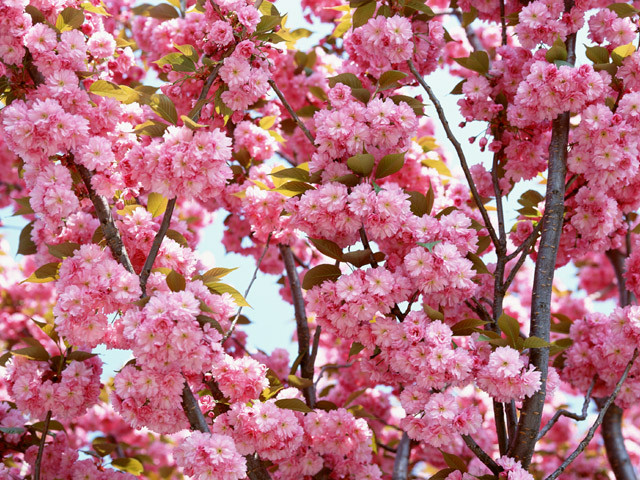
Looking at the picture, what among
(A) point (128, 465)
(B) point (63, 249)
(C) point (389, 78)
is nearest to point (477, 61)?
(C) point (389, 78)

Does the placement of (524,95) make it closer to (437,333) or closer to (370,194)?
(370,194)

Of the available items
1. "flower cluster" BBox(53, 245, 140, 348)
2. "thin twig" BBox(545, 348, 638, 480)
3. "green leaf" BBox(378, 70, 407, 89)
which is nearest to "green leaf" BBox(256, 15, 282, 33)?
"green leaf" BBox(378, 70, 407, 89)

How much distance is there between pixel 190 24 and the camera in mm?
4367

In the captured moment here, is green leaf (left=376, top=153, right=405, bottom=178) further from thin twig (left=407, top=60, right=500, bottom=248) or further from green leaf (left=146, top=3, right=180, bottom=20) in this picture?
green leaf (left=146, top=3, right=180, bottom=20)

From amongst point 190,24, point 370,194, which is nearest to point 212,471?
point 370,194

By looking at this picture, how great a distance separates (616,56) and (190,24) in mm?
2638

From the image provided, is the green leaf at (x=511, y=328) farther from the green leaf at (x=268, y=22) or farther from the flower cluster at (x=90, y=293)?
the green leaf at (x=268, y=22)

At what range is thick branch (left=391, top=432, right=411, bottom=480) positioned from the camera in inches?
159

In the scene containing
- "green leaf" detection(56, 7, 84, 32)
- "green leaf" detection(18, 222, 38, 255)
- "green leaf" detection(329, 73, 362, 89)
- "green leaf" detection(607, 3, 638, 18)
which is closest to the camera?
"green leaf" detection(56, 7, 84, 32)

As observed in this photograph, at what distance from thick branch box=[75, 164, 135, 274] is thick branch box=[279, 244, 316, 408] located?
1607 millimetres

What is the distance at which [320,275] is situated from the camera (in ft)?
9.20

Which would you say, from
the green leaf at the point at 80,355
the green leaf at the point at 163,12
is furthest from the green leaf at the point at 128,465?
the green leaf at the point at 163,12

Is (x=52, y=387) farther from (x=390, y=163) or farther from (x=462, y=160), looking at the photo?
(x=462, y=160)

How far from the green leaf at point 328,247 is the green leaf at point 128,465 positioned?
170cm
